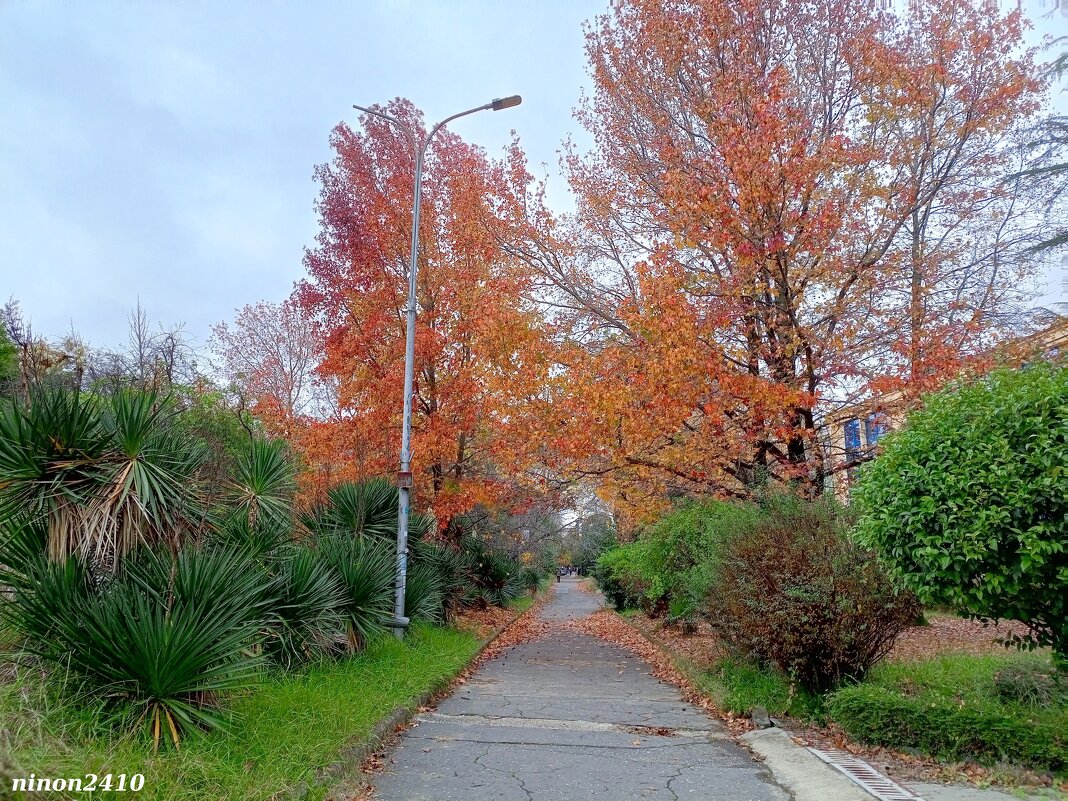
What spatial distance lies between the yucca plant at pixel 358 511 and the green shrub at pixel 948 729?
770cm

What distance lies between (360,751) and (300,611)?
2308mm

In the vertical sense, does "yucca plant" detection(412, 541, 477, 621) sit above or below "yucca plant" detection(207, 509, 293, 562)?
below

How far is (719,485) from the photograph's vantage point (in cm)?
1295

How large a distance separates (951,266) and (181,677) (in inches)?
489

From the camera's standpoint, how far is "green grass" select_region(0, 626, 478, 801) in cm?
416

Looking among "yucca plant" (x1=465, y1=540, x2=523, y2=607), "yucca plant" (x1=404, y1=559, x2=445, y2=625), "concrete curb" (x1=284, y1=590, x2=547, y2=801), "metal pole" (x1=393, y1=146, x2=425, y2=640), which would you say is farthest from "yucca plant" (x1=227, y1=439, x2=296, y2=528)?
"yucca plant" (x1=465, y1=540, x2=523, y2=607)

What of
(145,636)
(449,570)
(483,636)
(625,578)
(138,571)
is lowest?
(483,636)

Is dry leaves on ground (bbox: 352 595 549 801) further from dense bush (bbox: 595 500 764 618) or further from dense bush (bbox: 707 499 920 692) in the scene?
dense bush (bbox: 707 499 920 692)

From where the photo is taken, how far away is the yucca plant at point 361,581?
371 inches

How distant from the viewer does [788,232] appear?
1114 centimetres

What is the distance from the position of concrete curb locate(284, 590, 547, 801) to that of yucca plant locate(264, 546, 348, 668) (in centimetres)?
129

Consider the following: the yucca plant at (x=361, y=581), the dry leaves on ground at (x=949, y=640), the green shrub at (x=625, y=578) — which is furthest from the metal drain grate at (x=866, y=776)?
the green shrub at (x=625, y=578)

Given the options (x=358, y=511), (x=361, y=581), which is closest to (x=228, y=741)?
(x=361, y=581)

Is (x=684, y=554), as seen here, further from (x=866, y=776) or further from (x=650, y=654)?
(x=866, y=776)
